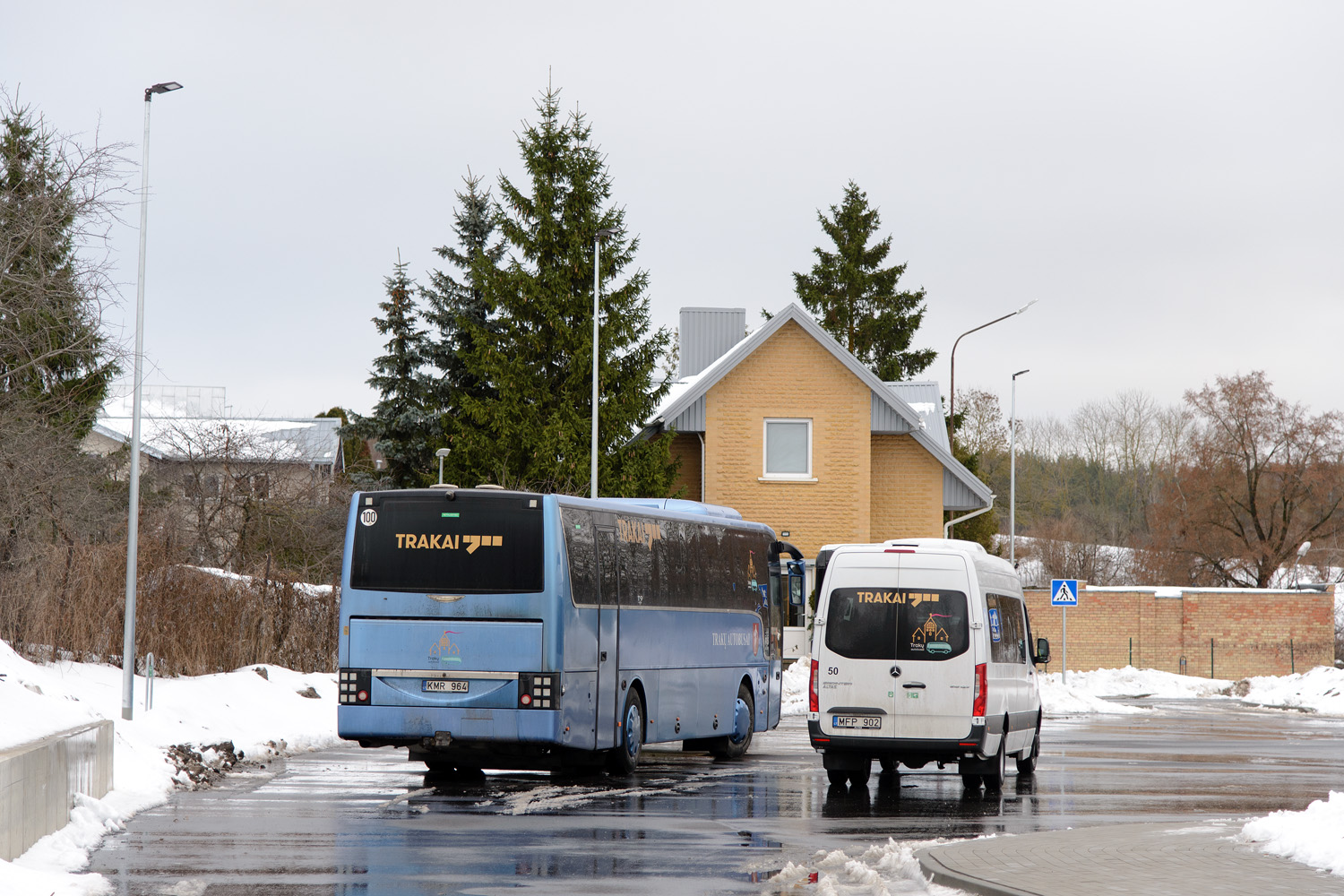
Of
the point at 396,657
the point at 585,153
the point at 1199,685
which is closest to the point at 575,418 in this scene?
the point at 585,153

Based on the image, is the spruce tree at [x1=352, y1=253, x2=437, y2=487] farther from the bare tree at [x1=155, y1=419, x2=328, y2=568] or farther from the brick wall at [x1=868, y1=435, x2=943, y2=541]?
the brick wall at [x1=868, y1=435, x2=943, y2=541]

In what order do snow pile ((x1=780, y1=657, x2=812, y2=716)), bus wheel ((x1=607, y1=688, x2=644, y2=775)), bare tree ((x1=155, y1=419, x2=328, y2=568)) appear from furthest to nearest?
bare tree ((x1=155, y1=419, x2=328, y2=568)) → snow pile ((x1=780, y1=657, x2=812, y2=716)) → bus wheel ((x1=607, y1=688, x2=644, y2=775))

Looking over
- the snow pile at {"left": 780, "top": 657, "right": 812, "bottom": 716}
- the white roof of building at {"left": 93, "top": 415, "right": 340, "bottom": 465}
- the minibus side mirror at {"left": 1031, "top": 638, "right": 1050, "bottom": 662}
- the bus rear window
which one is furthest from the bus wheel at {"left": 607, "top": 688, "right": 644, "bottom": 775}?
the snow pile at {"left": 780, "top": 657, "right": 812, "bottom": 716}

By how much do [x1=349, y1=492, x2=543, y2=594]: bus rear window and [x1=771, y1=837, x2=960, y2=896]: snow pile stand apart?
617 centimetres

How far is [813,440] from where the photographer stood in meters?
43.3

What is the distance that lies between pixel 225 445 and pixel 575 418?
9.54 m

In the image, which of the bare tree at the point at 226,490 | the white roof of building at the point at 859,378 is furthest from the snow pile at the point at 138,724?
the white roof of building at the point at 859,378

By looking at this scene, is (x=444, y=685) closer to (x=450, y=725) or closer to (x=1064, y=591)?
(x=450, y=725)

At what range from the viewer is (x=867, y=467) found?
43.3m

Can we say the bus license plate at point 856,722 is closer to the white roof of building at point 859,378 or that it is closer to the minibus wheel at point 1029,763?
the minibus wheel at point 1029,763

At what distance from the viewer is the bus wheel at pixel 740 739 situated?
72.3 feet

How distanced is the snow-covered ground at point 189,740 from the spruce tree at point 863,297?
126 ft

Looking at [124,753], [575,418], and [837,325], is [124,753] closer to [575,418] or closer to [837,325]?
[575,418]

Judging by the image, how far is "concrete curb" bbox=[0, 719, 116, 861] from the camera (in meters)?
10.4
